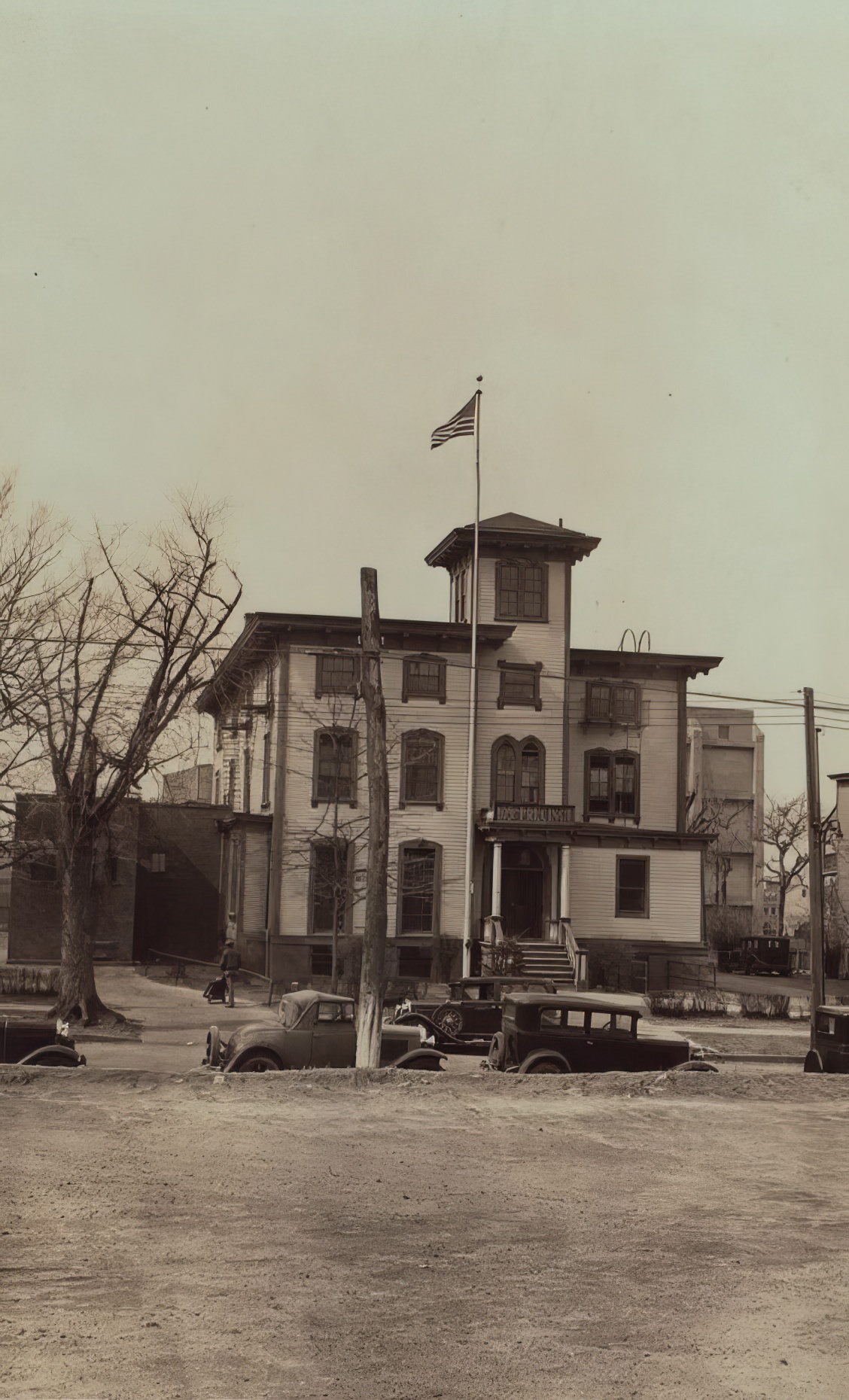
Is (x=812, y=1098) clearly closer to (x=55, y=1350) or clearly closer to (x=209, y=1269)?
(x=209, y=1269)

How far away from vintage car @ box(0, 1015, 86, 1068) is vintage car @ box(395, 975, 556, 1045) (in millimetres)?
7381

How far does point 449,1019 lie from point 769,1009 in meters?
14.2

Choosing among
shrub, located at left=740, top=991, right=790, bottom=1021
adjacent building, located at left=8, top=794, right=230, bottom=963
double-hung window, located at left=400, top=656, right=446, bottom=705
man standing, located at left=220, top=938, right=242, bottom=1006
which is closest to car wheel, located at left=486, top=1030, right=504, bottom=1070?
man standing, located at left=220, top=938, right=242, bottom=1006

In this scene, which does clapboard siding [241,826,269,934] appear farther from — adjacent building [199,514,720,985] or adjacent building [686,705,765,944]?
adjacent building [686,705,765,944]

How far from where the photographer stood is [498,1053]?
819 inches

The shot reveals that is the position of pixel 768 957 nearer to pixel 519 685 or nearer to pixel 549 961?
pixel 549 961

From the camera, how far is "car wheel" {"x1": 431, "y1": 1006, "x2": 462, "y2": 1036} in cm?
2561

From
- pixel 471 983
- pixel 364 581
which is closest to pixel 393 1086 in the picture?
pixel 364 581

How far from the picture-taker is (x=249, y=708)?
42844 millimetres

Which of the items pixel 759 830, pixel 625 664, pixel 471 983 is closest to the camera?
pixel 471 983

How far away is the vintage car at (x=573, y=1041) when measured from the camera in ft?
66.0

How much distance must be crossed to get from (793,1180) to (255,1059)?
28.6 ft

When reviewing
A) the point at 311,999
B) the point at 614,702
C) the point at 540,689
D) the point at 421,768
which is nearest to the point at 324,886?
the point at 421,768

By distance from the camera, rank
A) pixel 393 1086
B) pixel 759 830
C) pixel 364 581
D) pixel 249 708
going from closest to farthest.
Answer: pixel 393 1086 → pixel 364 581 → pixel 249 708 → pixel 759 830
